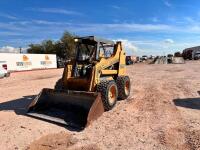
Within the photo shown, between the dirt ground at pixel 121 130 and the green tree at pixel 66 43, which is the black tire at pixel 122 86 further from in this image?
the green tree at pixel 66 43

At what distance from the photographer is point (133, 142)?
621 centimetres

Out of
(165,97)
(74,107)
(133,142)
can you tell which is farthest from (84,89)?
(165,97)

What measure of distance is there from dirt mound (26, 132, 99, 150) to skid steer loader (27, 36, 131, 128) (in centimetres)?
75

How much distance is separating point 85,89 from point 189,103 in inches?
159

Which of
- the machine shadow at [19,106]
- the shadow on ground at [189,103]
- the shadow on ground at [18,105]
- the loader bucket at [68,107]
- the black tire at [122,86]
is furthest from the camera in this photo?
the black tire at [122,86]

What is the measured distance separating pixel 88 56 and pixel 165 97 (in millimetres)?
3820

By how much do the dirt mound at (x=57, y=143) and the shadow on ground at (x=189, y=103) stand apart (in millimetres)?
4775

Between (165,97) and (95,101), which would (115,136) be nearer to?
(95,101)

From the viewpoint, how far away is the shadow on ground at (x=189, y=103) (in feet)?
31.2

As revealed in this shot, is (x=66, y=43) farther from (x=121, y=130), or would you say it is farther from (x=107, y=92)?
(x=121, y=130)

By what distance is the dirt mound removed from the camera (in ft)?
19.8

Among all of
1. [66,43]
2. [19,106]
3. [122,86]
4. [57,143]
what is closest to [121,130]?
[57,143]

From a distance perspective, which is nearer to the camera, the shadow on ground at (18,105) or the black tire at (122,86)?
the shadow on ground at (18,105)

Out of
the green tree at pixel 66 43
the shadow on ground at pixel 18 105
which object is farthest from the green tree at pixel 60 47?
the shadow on ground at pixel 18 105
